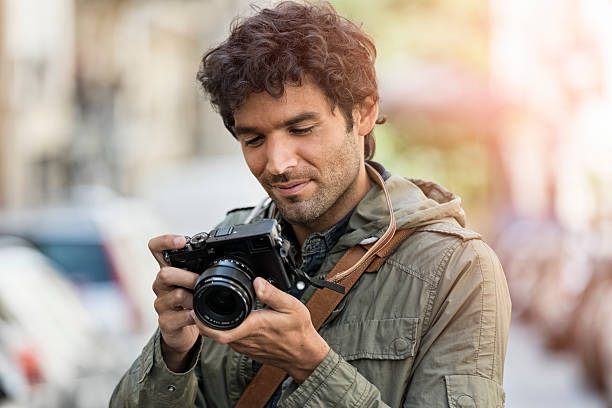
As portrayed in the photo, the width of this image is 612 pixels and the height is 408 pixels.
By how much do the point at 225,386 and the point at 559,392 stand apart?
5784 millimetres

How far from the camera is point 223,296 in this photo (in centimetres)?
210

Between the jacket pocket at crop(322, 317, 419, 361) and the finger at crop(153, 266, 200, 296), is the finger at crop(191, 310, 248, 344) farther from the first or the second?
the jacket pocket at crop(322, 317, 419, 361)

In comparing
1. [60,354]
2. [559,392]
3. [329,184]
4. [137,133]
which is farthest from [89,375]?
[137,133]

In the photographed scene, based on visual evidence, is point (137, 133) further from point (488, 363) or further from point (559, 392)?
point (488, 363)

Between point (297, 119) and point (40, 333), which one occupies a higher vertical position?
point (297, 119)

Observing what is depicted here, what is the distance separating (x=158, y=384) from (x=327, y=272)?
0.58 meters

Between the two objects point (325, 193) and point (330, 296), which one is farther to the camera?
point (325, 193)

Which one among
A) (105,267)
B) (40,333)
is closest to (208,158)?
(105,267)

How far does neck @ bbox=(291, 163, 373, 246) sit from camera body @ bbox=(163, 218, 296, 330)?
0.30 meters

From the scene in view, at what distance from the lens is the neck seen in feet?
8.41

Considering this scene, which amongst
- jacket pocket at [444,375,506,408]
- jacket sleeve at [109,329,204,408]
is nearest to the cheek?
jacket sleeve at [109,329,204,408]

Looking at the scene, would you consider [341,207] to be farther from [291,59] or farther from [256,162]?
[291,59]

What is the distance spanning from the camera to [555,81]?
14398 millimetres

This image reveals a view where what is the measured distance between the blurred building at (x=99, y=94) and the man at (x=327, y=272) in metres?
12.1
